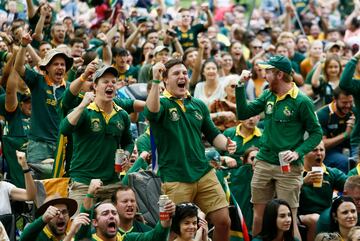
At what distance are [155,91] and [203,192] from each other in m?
1.19

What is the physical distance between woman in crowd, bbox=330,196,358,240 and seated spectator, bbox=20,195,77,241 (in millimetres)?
2804

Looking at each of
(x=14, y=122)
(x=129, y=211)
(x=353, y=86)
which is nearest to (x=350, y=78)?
(x=353, y=86)

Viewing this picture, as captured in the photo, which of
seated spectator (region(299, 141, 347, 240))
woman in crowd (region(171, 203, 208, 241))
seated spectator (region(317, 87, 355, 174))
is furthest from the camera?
seated spectator (region(317, 87, 355, 174))

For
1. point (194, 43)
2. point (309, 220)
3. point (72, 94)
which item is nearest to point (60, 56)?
point (72, 94)

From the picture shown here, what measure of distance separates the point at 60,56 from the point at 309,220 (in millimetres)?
3492

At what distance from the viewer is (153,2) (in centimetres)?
2600

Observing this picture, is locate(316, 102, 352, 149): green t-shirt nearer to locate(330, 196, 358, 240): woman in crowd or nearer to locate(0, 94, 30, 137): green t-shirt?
locate(330, 196, 358, 240): woman in crowd

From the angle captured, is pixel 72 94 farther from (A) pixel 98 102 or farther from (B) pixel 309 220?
(B) pixel 309 220

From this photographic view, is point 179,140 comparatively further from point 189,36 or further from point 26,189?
point 189,36

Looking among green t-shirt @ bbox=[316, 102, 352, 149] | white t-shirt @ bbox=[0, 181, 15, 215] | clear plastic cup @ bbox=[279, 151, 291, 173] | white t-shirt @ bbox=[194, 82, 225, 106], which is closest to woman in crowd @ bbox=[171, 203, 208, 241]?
clear plastic cup @ bbox=[279, 151, 291, 173]

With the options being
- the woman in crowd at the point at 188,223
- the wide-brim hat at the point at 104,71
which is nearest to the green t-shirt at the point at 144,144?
the wide-brim hat at the point at 104,71

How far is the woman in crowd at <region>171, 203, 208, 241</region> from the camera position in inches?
449

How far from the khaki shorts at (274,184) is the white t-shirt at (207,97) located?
415 cm

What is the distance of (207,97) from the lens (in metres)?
17.3
